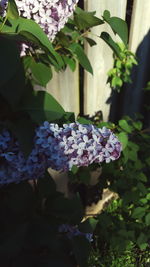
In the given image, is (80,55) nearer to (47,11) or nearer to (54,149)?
(47,11)

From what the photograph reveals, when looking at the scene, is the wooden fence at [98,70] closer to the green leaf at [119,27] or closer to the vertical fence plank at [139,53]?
the vertical fence plank at [139,53]

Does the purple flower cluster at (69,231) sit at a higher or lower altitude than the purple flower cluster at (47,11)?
lower

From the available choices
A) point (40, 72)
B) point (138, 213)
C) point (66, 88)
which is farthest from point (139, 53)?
point (40, 72)

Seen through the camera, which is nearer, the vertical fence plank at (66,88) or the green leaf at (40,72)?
the green leaf at (40,72)

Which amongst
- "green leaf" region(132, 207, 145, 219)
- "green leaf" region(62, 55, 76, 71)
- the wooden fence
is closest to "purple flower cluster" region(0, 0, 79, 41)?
"green leaf" region(62, 55, 76, 71)

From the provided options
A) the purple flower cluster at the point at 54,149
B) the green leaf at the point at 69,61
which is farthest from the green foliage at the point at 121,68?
the purple flower cluster at the point at 54,149

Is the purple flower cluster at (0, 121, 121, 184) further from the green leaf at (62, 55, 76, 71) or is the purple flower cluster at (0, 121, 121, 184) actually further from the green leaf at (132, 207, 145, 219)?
the green leaf at (132, 207, 145, 219)

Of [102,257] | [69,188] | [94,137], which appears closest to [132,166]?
[69,188]
